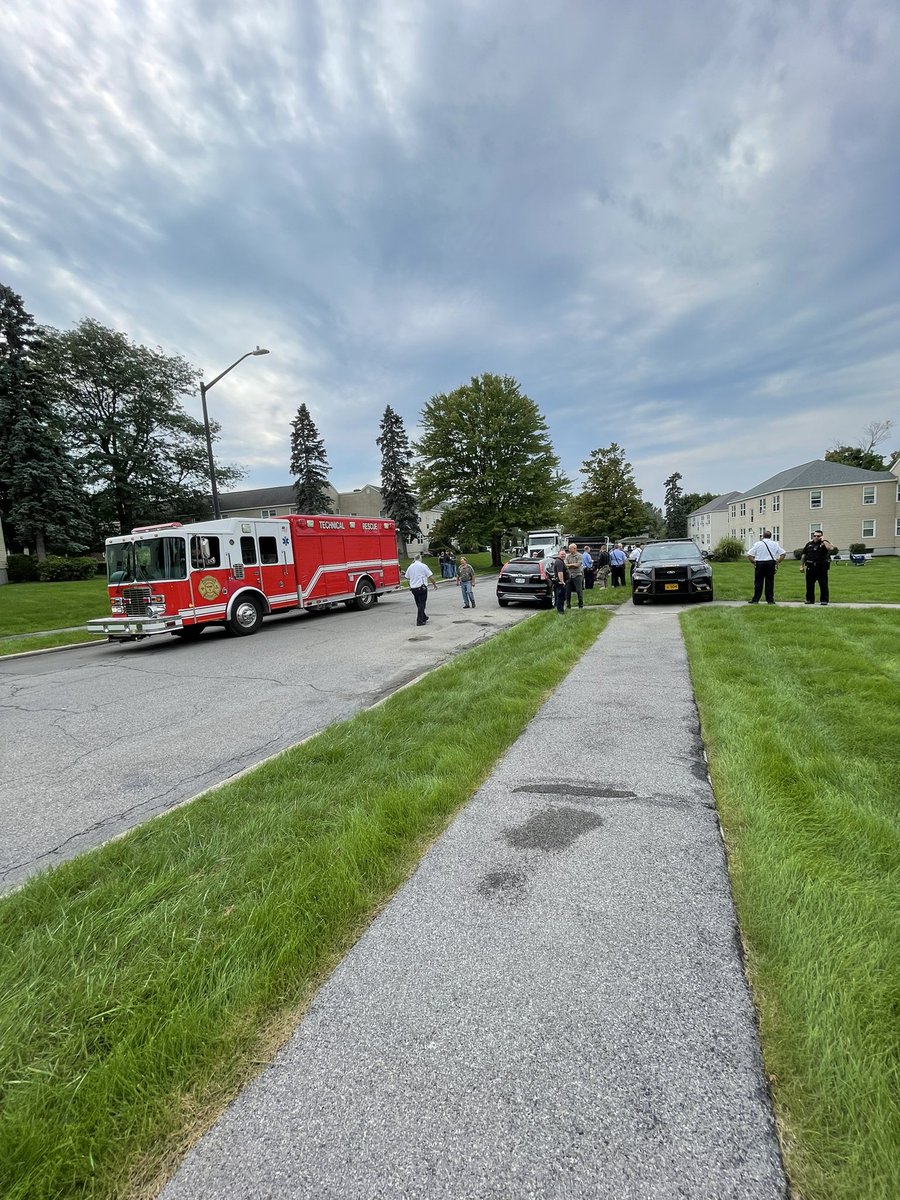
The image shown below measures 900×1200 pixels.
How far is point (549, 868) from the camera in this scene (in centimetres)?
284

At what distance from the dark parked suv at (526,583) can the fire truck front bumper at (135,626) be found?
9.19 metres

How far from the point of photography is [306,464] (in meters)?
58.0

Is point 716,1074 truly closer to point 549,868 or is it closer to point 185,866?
point 549,868

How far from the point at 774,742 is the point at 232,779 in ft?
14.1

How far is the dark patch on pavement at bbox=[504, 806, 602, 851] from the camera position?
309cm

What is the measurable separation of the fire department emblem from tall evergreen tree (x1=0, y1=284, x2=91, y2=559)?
24.1 m

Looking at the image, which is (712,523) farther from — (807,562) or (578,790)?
(578,790)

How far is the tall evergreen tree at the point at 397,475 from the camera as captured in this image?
5925 cm

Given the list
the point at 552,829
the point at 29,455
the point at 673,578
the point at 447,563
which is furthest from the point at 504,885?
the point at 29,455

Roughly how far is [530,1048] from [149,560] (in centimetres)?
1207

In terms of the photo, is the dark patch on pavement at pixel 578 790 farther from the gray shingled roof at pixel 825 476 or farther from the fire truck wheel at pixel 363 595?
the gray shingled roof at pixel 825 476

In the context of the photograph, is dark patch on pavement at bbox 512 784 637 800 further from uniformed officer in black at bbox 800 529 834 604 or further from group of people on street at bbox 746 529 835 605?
uniformed officer in black at bbox 800 529 834 604

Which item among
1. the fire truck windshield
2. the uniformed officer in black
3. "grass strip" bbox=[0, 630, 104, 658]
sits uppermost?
the fire truck windshield

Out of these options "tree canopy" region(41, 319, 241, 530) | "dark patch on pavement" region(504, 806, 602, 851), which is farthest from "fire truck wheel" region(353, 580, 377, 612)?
"tree canopy" region(41, 319, 241, 530)
